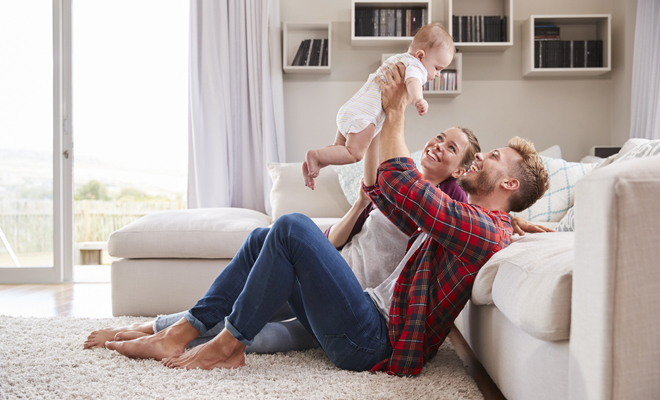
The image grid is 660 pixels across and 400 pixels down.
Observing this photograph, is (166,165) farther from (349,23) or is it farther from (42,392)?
(42,392)

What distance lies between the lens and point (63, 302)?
8.85 ft

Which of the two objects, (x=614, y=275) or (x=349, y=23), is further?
(x=349, y=23)

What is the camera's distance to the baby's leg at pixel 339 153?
5.32 feet

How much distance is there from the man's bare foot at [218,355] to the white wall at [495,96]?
2.41 meters

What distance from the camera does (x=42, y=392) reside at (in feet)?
4.01

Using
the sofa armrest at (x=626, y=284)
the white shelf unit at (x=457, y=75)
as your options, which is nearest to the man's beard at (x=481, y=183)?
the sofa armrest at (x=626, y=284)

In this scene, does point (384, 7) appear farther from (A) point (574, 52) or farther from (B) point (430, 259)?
(B) point (430, 259)

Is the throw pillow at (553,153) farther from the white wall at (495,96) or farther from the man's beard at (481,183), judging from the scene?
the man's beard at (481,183)

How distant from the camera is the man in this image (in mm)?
1157

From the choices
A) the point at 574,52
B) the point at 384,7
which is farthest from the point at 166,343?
the point at 574,52

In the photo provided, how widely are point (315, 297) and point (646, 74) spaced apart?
108 inches

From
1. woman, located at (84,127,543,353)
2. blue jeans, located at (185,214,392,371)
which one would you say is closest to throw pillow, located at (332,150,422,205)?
woman, located at (84,127,543,353)

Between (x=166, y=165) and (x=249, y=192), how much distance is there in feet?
2.82

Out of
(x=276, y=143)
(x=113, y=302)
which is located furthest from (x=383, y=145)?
(x=276, y=143)
